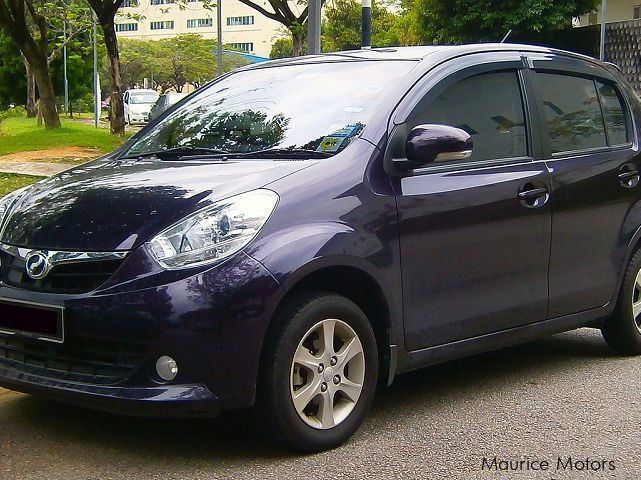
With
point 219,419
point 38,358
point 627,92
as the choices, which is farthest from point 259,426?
point 627,92

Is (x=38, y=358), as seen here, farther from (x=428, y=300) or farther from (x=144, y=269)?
(x=428, y=300)

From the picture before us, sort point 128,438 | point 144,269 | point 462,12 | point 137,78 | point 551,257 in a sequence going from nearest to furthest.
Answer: point 144,269
point 128,438
point 551,257
point 462,12
point 137,78

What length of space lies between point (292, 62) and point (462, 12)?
27198mm

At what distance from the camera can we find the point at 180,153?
4758mm

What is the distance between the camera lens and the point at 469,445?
13.8 ft

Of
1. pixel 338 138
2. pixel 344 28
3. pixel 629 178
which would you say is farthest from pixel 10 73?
pixel 338 138

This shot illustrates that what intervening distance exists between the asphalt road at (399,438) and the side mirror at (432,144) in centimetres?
125

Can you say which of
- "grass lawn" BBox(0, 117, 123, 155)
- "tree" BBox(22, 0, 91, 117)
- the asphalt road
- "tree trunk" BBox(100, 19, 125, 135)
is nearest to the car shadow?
the asphalt road

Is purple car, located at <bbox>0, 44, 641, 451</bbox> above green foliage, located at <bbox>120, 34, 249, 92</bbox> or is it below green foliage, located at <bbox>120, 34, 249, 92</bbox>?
below

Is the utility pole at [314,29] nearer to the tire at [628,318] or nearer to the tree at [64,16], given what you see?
the tire at [628,318]

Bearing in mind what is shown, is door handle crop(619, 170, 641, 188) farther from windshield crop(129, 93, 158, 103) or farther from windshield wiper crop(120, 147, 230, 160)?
windshield crop(129, 93, 158, 103)

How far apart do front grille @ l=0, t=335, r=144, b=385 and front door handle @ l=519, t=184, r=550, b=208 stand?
2.18m

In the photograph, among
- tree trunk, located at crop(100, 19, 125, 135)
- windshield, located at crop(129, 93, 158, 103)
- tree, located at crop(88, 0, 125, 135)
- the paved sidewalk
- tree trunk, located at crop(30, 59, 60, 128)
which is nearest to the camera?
the paved sidewalk

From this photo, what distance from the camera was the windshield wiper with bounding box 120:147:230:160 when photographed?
463 centimetres
